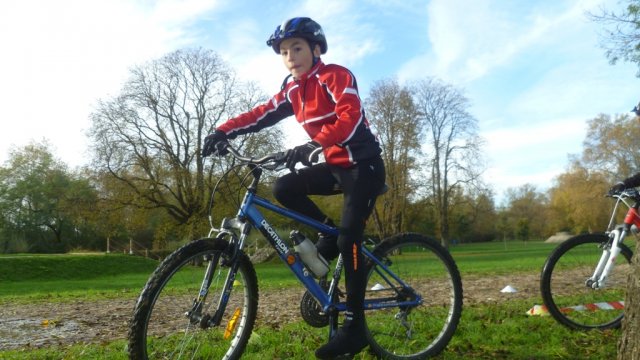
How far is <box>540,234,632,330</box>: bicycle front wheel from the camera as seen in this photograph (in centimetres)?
473

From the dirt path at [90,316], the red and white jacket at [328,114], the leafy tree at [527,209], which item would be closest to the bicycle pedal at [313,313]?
the red and white jacket at [328,114]

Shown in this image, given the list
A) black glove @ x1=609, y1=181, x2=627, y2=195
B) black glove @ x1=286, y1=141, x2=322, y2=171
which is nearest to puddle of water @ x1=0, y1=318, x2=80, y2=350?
black glove @ x1=286, y1=141, x2=322, y2=171

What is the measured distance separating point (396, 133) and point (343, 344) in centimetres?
3465

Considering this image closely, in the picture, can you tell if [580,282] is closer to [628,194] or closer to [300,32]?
[628,194]

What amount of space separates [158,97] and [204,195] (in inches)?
256

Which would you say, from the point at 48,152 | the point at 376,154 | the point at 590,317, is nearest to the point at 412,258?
the point at 376,154

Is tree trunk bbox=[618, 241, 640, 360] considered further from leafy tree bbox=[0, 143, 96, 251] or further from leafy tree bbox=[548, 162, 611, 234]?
leafy tree bbox=[0, 143, 96, 251]

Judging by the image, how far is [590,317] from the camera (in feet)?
15.9

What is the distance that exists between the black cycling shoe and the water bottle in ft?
1.33

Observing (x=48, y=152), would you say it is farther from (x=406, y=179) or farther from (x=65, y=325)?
(x=65, y=325)

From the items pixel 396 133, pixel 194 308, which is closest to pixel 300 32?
pixel 194 308

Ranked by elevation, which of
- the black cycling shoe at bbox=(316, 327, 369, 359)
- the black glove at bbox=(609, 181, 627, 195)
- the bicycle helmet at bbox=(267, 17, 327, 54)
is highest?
the bicycle helmet at bbox=(267, 17, 327, 54)

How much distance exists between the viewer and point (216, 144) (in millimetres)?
3381

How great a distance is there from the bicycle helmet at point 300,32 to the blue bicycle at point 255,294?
87 centimetres
